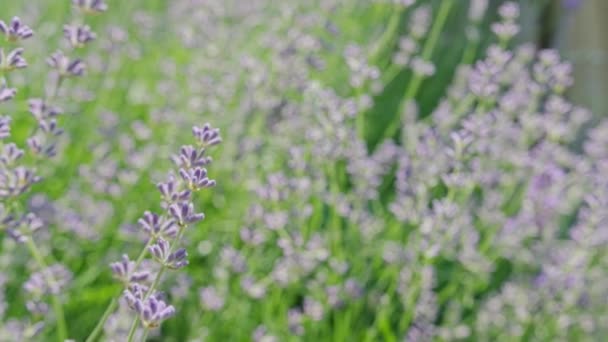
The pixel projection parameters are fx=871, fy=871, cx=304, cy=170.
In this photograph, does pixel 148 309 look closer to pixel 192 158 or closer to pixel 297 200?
pixel 192 158

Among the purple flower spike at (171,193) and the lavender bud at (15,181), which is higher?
the purple flower spike at (171,193)

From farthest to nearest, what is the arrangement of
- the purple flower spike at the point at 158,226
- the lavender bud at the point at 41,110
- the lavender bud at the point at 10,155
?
the lavender bud at the point at 41,110, the lavender bud at the point at 10,155, the purple flower spike at the point at 158,226

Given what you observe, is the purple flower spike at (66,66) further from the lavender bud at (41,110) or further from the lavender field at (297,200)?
the lavender field at (297,200)

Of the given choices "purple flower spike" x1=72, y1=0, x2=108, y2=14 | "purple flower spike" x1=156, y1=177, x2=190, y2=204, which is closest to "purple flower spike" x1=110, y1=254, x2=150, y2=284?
"purple flower spike" x1=156, y1=177, x2=190, y2=204

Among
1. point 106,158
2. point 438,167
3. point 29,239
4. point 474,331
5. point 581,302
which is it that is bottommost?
point 474,331

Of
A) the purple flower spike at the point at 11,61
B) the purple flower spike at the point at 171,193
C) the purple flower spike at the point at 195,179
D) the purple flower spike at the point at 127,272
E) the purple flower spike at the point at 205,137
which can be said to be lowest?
the purple flower spike at the point at 127,272

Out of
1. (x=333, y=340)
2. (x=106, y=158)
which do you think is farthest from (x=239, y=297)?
(x=106, y=158)

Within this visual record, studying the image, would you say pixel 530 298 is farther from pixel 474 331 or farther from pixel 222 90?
pixel 222 90

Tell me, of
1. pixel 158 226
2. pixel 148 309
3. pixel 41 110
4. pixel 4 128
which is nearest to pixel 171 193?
pixel 158 226

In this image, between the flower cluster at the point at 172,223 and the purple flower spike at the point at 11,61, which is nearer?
the flower cluster at the point at 172,223

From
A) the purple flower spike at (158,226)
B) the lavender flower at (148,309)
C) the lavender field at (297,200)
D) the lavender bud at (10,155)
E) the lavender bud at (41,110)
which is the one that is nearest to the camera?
the lavender flower at (148,309)

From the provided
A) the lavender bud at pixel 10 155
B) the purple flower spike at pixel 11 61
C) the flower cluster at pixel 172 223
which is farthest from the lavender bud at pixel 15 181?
the flower cluster at pixel 172 223
